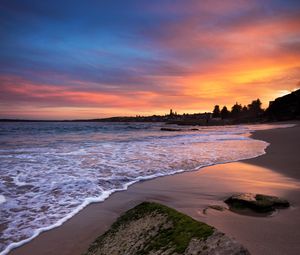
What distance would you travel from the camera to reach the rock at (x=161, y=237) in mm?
2160

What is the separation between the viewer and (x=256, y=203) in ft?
14.4

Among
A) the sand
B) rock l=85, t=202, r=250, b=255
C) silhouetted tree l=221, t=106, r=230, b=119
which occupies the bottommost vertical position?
the sand

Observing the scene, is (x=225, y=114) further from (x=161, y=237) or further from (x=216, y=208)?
(x=161, y=237)

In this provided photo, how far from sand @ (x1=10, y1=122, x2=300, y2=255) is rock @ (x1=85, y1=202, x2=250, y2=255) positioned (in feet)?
2.20

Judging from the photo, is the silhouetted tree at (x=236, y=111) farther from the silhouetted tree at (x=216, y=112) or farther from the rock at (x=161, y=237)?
the rock at (x=161, y=237)

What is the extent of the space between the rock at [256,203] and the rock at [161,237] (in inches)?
77.0

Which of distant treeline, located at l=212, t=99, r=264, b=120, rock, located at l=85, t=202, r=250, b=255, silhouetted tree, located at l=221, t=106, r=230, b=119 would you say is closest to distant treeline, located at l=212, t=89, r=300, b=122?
distant treeline, located at l=212, t=99, r=264, b=120

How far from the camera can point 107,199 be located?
5664 millimetres

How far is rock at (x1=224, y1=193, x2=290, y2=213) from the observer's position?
14.1 ft

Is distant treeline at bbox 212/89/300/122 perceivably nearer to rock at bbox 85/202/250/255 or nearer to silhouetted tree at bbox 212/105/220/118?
silhouetted tree at bbox 212/105/220/118

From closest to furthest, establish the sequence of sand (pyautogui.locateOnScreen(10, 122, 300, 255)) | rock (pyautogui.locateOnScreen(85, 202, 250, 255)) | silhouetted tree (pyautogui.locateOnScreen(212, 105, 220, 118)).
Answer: rock (pyautogui.locateOnScreen(85, 202, 250, 255)) → sand (pyautogui.locateOnScreen(10, 122, 300, 255)) → silhouetted tree (pyautogui.locateOnScreen(212, 105, 220, 118))

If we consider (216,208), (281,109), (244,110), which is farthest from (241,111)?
(216,208)

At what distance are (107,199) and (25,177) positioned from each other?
11.3ft

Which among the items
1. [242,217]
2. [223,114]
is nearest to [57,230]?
[242,217]
